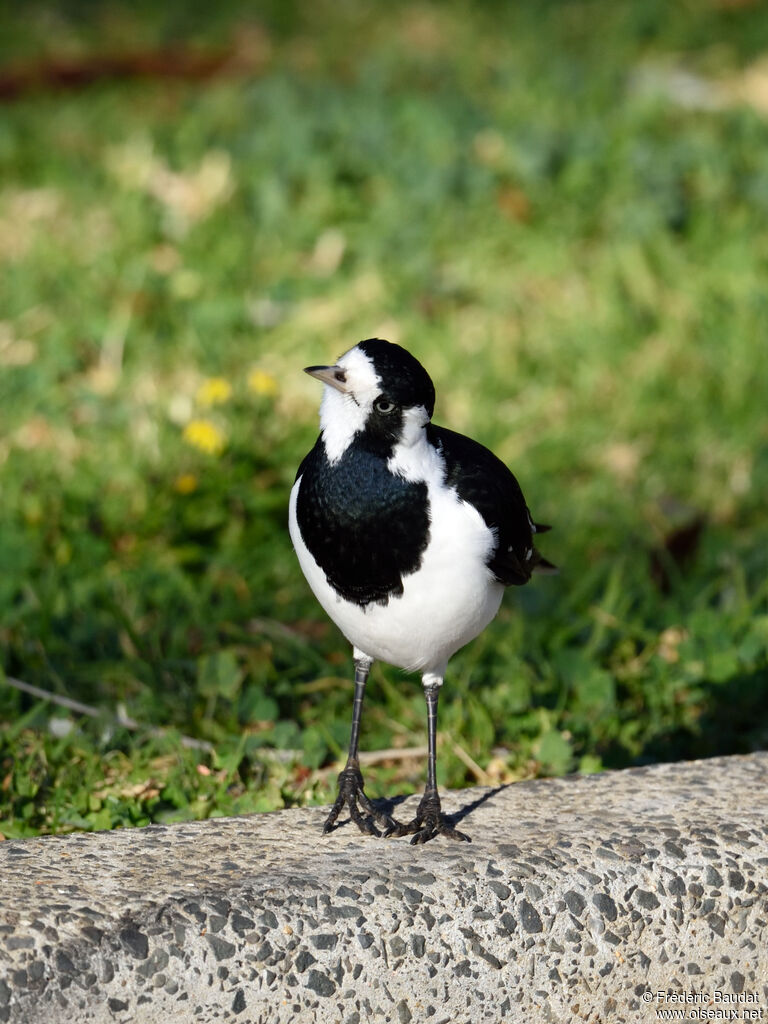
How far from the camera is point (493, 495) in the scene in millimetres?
2545

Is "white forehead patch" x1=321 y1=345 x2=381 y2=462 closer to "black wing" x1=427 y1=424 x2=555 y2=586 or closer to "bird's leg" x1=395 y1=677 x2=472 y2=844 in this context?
"black wing" x1=427 y1=424 x2=555 y2=586

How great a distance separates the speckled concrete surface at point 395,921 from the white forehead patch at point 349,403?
0.70m

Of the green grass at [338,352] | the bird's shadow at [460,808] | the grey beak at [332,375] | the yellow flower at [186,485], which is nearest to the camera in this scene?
the grey beak at [332,375]

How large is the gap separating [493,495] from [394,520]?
22cm

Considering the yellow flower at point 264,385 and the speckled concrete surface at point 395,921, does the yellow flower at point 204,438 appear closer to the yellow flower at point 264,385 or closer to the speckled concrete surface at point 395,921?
the yellow flower at point 264,385

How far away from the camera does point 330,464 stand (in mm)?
2449

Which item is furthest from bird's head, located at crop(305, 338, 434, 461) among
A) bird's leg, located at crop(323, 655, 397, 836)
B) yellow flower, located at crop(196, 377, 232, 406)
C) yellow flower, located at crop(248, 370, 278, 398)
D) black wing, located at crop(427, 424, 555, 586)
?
yellow flower, located at crop(248, 370, 278, 398)

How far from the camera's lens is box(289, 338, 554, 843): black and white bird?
7.89 feet

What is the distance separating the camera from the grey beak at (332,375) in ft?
7.76

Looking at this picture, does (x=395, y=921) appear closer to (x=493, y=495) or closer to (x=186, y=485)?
(x=493, y=495)

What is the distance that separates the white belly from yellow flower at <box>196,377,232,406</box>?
6.34ft

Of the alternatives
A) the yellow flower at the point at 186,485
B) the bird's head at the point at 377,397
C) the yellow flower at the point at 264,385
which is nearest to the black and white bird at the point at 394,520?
the bird's head at the point at 377,397

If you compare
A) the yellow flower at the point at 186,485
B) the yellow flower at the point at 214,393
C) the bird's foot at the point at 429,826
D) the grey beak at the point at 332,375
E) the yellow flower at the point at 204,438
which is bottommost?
the bird's foot at the point at 429,826

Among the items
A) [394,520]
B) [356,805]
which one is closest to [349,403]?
[394,520]
